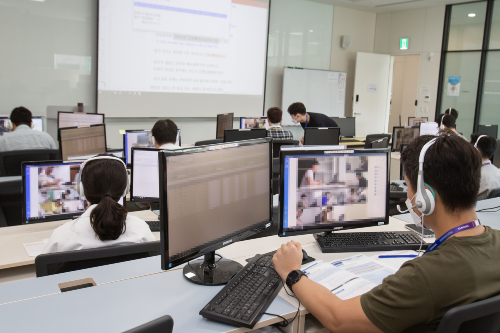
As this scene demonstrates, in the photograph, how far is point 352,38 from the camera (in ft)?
28.0

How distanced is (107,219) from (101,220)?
0.02m

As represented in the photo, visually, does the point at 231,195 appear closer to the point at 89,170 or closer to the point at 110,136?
the point at 89,170

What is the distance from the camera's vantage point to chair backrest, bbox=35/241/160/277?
141 centimetres

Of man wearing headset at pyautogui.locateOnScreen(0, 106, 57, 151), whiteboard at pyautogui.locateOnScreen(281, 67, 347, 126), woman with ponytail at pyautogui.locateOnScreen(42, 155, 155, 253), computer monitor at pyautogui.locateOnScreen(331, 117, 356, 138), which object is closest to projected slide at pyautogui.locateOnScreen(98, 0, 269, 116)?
whiteboard at pyautogui.locateOnScreen(281, 67, 347, 126)

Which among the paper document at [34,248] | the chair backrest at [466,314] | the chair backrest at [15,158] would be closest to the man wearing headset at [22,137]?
the chair backrest at [15,158]

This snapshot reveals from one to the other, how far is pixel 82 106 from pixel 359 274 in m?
4.81

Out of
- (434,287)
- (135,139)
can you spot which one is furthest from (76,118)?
(434,287)

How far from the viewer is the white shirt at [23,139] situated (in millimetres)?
4039

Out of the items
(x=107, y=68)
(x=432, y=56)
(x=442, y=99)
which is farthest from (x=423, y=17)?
(x=107, y=68)

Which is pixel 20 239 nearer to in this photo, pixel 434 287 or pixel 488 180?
pixel 434 287

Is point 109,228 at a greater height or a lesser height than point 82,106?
lesser

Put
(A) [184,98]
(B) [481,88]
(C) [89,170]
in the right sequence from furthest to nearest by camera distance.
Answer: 1. (B) [481,88]
2. (A) [184,98]
3. (C) [89,170]

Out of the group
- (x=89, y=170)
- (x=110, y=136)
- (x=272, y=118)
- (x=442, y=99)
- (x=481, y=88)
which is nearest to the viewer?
(x=89, y=170)

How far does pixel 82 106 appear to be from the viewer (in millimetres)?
5379
